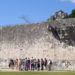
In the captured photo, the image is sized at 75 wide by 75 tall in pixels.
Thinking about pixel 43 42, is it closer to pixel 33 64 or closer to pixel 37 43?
pixel 37 43

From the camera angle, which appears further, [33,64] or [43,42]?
[43,42]

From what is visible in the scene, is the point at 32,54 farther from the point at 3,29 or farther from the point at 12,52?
the point at 3,29

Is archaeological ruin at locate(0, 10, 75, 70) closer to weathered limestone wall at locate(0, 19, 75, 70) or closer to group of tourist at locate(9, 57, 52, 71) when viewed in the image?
weathered limestone wall at locate(0, 19, 75, 70)

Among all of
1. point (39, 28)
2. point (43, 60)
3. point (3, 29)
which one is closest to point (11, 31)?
point (3, 29)

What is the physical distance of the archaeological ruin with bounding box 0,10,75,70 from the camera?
25.8m

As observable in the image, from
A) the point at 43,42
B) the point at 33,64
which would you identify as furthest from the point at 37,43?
the point at 33,64

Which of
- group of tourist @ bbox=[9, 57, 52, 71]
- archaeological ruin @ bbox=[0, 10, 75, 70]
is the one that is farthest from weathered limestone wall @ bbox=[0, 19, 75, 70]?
group of tourist @ bbox=[9, 57, 52, 71]

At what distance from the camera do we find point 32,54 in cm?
2784

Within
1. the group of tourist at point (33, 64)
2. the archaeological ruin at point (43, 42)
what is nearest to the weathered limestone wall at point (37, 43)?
the archaeological ruin at point (43, 42)

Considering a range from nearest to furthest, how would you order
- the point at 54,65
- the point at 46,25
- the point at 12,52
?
the point at 54,65, the point at 46,25, the point at 12,52

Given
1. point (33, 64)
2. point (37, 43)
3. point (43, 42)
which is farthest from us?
point (37, 43)

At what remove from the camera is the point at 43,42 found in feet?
88.8

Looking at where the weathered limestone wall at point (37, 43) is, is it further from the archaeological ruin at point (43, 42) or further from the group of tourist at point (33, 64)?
the group of tourist at point (33, 64)

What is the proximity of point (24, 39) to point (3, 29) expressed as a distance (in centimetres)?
314
